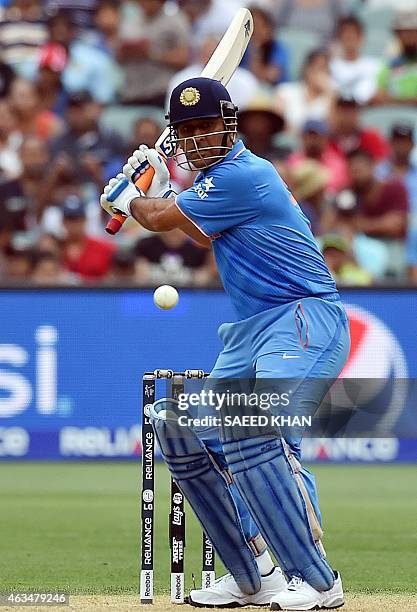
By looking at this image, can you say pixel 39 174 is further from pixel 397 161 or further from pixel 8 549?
pixel 8 549

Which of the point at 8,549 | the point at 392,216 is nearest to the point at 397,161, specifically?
the point at 392,216

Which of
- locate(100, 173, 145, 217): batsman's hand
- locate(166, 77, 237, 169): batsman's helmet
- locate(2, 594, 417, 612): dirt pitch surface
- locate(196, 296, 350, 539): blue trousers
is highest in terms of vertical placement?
locate(166, 77, 237, 169): batsman's helmet

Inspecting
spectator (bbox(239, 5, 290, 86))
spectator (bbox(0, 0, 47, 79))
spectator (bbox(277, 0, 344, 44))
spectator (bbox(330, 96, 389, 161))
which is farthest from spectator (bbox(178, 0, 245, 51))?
spectator (bbox(330, 96, 389, 161))

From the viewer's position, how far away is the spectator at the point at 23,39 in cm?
1518

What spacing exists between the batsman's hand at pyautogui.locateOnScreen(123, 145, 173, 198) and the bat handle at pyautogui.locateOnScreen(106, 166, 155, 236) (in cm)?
2

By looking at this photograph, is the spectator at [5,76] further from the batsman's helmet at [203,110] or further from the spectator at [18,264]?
the batsman's helmet at [203,110]

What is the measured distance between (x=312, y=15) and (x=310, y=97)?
1319 millimetres

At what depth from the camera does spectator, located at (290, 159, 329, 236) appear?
13664mm

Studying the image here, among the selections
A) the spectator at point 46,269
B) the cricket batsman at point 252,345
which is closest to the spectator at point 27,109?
the spectator at point 46,269

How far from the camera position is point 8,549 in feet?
24.8

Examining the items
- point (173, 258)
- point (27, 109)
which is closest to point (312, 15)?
point (27, 109)

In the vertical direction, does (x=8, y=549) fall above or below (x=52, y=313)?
below

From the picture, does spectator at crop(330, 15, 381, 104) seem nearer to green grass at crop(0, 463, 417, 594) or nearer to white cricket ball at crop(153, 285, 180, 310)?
green grass at crop(0, 463, 417, 594)

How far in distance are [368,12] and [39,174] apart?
4444 millimetres
